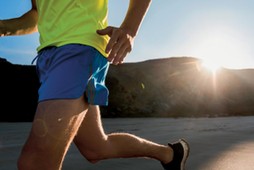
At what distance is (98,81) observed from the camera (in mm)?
2076

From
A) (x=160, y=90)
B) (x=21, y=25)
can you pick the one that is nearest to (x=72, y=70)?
(x=21, y=25)

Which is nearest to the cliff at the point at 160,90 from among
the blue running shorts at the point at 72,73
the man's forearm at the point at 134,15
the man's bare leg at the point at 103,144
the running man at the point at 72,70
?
the man's bare leg at the point at 103,144

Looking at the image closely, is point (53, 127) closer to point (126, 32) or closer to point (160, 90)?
point (126, 32)

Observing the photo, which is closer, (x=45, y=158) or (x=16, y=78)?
(x=45, y=158)

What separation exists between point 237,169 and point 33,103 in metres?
13.3

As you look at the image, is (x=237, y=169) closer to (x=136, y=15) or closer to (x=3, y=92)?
(x=136, y=15)

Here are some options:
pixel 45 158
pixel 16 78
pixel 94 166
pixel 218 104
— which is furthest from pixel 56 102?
pixel 218 104

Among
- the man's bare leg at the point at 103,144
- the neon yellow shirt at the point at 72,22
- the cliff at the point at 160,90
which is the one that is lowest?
the cliff at the point at 160,90

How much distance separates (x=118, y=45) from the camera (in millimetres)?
1834

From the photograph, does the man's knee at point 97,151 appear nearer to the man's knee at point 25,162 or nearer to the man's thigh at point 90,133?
the man's thigh at point 90,133

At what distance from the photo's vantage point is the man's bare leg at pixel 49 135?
1692mm

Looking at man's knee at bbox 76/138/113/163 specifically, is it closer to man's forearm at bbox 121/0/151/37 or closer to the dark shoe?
the dark shoe

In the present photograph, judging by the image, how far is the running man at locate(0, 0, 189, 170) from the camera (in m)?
1.74

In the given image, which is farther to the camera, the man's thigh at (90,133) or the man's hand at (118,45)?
the man's thigh at (90,133)
